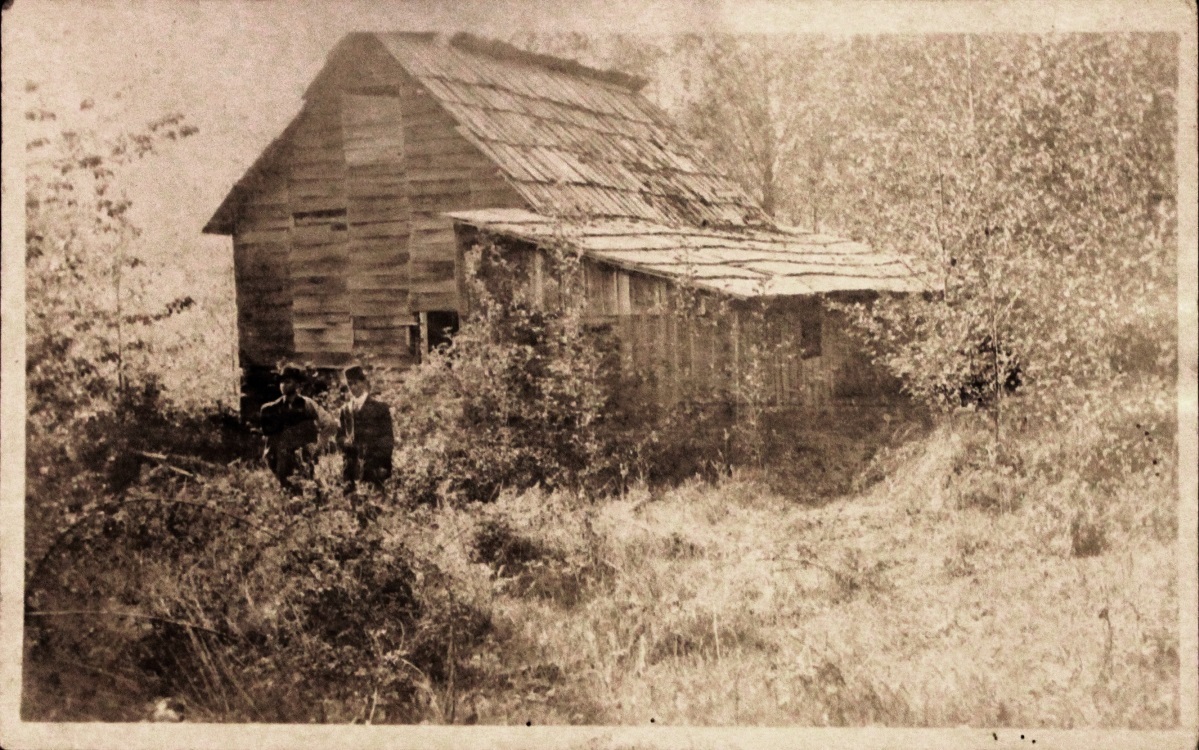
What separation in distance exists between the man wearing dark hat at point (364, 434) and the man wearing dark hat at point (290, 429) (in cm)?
13

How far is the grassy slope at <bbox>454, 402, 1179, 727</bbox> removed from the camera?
3.14 metres

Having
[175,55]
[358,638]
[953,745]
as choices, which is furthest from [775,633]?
[175,55]

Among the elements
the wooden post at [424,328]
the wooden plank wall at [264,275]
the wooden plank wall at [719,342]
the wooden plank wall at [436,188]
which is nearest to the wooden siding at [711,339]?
the wooden plank wall at [719,342]

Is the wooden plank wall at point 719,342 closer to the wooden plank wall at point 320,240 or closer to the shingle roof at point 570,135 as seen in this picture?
the shingle roof at point 570,135

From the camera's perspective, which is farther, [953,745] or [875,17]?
[875,17]

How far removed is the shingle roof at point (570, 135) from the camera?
3545 millimetres

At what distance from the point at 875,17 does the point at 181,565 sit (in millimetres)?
3536

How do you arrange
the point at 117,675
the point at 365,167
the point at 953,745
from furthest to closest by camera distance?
the point at 365,167 → the point at 117,675 → the point at 953,745

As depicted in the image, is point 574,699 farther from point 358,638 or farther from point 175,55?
point 175,55

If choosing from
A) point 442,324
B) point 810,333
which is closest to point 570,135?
point 442,324

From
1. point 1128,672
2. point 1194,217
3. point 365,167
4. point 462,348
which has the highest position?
point 365,167

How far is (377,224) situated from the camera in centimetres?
353

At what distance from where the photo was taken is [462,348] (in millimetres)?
3486

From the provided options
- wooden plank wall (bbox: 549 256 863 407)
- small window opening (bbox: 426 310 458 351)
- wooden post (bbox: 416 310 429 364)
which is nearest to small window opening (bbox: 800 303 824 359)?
wooden plank wall (bbox: 549 256 863 407)
